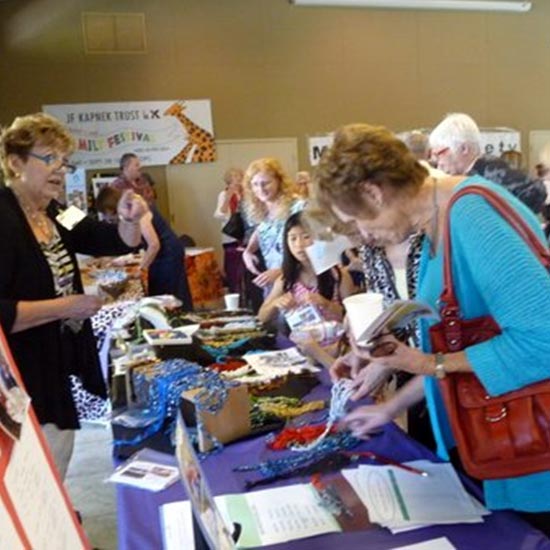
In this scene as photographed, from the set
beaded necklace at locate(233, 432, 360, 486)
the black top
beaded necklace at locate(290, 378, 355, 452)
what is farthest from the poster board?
the black top

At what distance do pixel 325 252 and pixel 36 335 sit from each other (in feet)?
3.43

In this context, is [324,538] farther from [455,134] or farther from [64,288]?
[455,134]

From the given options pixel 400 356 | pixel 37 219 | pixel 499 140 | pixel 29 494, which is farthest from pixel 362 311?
pixel 499 140

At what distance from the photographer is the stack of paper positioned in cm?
108

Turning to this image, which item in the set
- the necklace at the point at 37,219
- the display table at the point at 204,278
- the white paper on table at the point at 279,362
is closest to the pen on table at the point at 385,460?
the white paper on table at the point at 279,362

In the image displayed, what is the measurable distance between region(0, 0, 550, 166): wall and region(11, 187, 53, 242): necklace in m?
5.39

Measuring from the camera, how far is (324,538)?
1.04m

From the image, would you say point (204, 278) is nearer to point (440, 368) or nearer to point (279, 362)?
point (279, 362)

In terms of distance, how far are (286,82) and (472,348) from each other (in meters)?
6.89

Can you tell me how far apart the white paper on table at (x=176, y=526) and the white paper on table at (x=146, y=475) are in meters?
0.09

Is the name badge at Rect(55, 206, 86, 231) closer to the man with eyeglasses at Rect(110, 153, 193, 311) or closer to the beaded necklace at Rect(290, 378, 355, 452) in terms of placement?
the beaded necklace at Rect(290, 378, 355, 452)

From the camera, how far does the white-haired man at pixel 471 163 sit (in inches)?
112

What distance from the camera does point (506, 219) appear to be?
1019 mm

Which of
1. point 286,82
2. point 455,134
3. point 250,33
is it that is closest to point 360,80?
point 286,82
